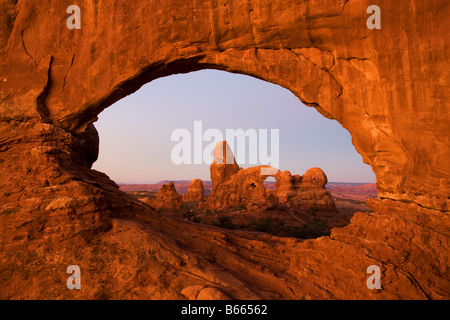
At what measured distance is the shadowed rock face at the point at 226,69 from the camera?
5.47 meters

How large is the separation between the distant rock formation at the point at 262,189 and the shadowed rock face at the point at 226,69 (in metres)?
19.5

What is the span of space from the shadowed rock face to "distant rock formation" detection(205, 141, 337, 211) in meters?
19.5

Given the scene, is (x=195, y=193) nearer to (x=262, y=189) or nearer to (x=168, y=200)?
(x=262, y=189)

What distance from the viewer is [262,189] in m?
31.3

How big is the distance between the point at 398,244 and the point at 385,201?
1249 millimetres

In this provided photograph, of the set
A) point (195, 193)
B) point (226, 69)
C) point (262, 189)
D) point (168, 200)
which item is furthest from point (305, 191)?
point (195, 193)

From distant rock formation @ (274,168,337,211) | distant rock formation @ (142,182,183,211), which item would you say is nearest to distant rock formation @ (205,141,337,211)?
distant rock formation @ (274,168,337,211)

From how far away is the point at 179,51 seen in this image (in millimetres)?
8125

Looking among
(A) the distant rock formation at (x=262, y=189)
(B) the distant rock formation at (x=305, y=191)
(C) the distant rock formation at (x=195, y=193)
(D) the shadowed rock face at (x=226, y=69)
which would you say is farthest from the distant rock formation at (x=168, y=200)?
(C) the distant rock formation at (x=195, y=193)

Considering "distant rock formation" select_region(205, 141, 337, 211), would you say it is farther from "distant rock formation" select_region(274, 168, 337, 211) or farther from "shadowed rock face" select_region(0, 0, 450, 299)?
"shadowed rock face" select_region(0, 0, 450, 299)

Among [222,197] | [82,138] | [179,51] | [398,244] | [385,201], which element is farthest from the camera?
[222,197]

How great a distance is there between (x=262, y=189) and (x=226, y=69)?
24.2 meters

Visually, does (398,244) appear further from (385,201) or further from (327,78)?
(327,78)

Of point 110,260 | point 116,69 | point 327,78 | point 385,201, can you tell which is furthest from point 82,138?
point 385,201
